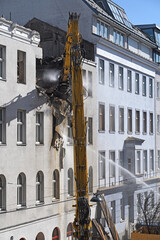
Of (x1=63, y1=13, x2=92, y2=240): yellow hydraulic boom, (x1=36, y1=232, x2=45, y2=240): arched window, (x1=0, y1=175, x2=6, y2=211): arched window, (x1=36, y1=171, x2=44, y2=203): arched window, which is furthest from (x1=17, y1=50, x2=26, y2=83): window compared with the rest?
(x1=36, y1=232, x2=45, y2=240): arched window

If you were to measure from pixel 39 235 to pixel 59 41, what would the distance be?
1464 cm

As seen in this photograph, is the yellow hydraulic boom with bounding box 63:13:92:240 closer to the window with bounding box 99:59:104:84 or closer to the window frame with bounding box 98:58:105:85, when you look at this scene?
the window frame with bounding box 98:58:105:85

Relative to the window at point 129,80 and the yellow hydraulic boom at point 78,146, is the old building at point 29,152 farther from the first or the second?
the window at point 129,80

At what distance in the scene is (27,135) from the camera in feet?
105

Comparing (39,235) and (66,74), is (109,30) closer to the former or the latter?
(66,74)

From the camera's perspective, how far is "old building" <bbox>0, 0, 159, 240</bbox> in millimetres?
42000

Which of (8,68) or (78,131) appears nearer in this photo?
(78,131)

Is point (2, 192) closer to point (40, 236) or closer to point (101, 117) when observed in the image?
point (40, 236)

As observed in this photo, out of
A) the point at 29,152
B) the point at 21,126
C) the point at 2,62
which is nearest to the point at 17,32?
the point at 2,62

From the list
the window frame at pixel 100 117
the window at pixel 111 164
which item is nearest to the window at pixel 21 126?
the window frame at pixel 100 117

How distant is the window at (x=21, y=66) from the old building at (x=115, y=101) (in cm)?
593

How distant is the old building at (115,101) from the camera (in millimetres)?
42000

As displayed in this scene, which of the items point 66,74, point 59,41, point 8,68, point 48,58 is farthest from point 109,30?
point 8,68

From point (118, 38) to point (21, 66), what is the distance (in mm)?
16593
